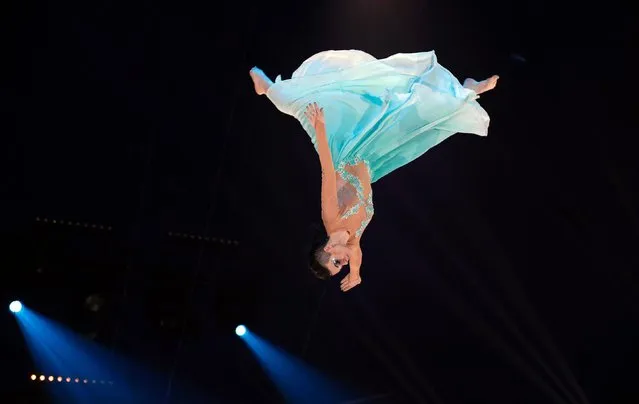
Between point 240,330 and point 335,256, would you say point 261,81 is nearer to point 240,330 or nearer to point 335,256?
point 335,256

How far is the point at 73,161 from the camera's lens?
4168 millimetres

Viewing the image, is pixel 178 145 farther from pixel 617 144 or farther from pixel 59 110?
pixel 617 144

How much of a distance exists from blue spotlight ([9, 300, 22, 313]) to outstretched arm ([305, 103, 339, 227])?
237 centimetres

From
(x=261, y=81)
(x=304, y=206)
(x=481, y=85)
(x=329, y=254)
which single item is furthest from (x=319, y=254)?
(x=304, y=206)

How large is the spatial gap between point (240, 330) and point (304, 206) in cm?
93

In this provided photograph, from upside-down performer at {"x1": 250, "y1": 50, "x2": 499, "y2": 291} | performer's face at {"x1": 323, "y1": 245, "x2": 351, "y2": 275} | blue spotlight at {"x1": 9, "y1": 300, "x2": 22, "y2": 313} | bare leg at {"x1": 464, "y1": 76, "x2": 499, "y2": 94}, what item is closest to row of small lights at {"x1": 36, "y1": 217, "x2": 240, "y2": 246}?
blue spotlight at {"x1": 9, "y1": 300, "x2": 22, "y2": 313}

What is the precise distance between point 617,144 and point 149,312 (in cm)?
306

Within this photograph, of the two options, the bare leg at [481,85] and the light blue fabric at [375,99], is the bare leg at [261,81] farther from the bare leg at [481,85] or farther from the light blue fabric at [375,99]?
the bare leg at [481,85]

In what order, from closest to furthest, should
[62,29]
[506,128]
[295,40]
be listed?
[62,29]
[295,40]
[506,128]

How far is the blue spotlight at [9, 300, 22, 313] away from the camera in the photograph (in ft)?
14.0

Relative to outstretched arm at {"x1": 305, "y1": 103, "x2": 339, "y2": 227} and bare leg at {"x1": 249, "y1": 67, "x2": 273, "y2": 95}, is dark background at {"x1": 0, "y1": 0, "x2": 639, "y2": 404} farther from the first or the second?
outstretched arm at {"x1": 305, "y1": 103, "x2": 339, "y2": 227}

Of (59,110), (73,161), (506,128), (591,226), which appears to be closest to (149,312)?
(73,161)

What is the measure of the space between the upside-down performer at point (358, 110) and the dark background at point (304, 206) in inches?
54.9

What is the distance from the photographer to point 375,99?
300 centimetres
